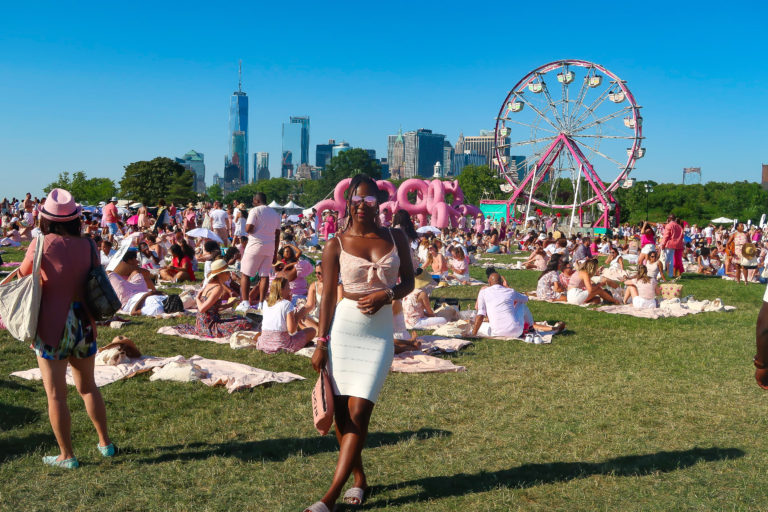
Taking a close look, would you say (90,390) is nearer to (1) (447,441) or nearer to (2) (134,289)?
(1) (447,441)

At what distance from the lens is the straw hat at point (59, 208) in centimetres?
383

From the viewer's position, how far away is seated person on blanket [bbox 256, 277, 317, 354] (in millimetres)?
7168

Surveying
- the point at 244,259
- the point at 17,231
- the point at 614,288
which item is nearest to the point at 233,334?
the point at 244,259

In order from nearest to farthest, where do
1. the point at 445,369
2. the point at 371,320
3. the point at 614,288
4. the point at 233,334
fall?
the point at 371,320 → the point at 445,369 → the point at 233,334 → the point at 614,288

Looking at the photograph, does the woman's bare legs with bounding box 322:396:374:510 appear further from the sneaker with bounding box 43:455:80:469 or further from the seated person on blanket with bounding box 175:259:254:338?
the seated person on blanket with bounding box 175:259:254:338

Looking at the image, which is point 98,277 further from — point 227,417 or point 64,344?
point 227,417

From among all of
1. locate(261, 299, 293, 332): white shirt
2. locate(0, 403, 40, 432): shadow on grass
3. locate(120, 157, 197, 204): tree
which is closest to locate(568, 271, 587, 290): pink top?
locate(261, 299, 293, 332): white shirt

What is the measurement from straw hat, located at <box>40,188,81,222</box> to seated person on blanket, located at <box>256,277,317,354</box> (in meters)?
3.40

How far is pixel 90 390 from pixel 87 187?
329 ft

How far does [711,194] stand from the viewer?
85.9 metres

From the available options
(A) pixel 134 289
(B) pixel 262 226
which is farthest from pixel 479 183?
(A) pixel 134 289

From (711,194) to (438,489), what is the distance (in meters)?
93.0

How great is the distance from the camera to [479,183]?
93062mm

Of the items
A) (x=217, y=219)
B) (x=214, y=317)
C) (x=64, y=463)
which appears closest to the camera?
(x=64, y=463)
